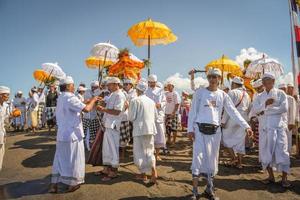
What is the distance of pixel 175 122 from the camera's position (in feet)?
33.6

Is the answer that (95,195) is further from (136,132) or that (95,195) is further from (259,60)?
(259,60)

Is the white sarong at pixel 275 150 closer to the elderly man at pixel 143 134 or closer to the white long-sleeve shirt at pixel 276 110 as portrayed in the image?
the white long-sleeve shirt at pixel 276 110

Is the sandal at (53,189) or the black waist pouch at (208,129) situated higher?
the black waist pouch at (208,129)

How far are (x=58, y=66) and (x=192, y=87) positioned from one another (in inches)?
271

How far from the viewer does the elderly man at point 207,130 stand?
4859 mm

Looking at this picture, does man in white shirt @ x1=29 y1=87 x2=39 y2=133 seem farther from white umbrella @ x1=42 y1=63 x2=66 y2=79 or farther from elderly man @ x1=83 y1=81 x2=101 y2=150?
elderly man @ x1=83 y1=81 x2=101 y2=150

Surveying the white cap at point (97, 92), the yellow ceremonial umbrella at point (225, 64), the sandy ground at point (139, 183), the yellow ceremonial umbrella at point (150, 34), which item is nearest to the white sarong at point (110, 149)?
the sandy ground at point (139, 183)

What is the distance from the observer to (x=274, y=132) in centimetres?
593

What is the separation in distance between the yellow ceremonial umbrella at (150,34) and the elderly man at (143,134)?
191 inches

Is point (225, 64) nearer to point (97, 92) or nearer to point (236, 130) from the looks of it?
point (236, 130)

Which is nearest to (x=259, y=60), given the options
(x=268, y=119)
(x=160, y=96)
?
(x=160, y=96)

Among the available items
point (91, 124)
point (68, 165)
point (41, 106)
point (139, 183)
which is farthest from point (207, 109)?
point (41, 106)

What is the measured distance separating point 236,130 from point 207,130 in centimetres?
277

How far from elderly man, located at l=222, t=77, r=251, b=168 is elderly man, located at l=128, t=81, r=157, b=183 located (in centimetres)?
239
